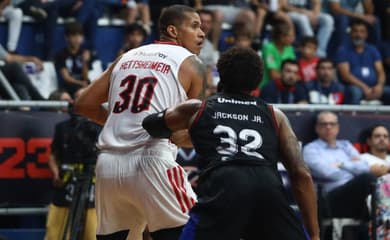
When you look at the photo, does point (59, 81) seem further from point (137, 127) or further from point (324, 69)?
point (137, 127)

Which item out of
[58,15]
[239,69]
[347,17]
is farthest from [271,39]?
[239,69]

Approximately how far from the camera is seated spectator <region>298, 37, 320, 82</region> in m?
14.0

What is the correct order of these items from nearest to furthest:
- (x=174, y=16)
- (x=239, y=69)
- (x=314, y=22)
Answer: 1. (x=239, y=69)
2. (x=174, y=16)
3. (x=314, y=22)

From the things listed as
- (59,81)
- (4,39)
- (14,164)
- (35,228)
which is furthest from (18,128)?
(4,39)

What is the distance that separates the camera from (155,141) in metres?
6.71

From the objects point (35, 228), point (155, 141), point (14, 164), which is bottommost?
point (35, 228)

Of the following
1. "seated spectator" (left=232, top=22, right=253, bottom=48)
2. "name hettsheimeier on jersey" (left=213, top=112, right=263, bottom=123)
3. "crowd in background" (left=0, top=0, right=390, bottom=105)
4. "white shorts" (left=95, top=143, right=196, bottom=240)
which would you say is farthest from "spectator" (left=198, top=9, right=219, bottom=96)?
"name hettsheimeier on jersey" (left=213, top=112, right=263, bottom=123)

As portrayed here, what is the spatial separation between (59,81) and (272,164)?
298 inches

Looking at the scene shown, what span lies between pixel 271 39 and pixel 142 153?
27.9 feet

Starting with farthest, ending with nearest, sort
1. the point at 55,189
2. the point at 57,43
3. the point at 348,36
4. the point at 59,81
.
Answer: the point at 348,36 < the point at 57,43 < the point at 59,81 < the point at 55,189

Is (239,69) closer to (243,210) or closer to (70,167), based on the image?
(243,210)

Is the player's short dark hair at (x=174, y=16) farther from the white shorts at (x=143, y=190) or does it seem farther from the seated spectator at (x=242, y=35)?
the seated spectator at (x=242, y=35)

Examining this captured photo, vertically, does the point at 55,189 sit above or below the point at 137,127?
below

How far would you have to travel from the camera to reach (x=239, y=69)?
235 inches
